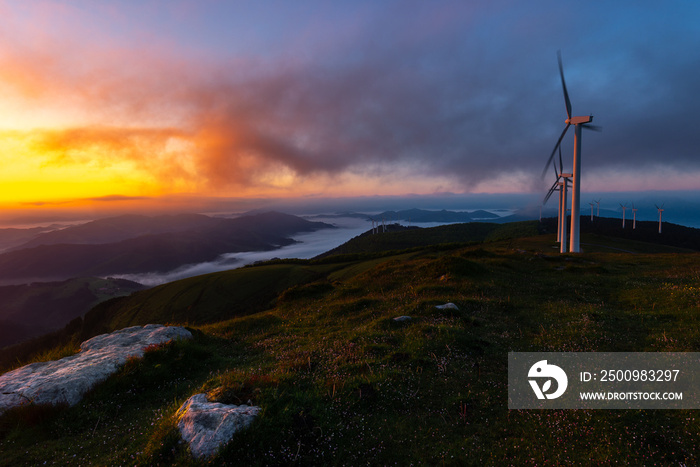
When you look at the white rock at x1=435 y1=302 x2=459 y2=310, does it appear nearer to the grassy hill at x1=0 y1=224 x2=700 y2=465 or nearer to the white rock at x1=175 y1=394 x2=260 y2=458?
the grassy hill at x1=0 y1=224 x2=700 y2=465

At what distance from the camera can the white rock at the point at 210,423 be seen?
6293 mm

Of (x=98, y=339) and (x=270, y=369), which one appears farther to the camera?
(x=98, y=339)

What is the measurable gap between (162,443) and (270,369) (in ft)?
15.3

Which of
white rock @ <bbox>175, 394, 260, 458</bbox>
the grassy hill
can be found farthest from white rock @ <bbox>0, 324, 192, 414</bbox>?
white rock @ <bbox>175, 394, 260, 458</bbox>

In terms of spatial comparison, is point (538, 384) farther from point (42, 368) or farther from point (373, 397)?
point (42, 368)

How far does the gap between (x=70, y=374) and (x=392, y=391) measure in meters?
10.4

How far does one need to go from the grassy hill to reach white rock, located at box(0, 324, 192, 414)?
41 centimetres

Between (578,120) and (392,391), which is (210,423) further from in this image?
(578,120)

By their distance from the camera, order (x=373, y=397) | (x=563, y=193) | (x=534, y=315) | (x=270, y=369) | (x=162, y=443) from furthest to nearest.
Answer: (x=563, y=193) → (x=534, y=315) → (x=270, y=369) → (x=373, y=397) → (x=162, y=443)

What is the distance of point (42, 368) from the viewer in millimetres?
11055

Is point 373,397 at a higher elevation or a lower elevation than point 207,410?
lower

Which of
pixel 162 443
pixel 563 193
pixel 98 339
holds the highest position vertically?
pixel 563 193

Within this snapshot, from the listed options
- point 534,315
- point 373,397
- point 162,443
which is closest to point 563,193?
point 534,315

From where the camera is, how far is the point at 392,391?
8.91 m
